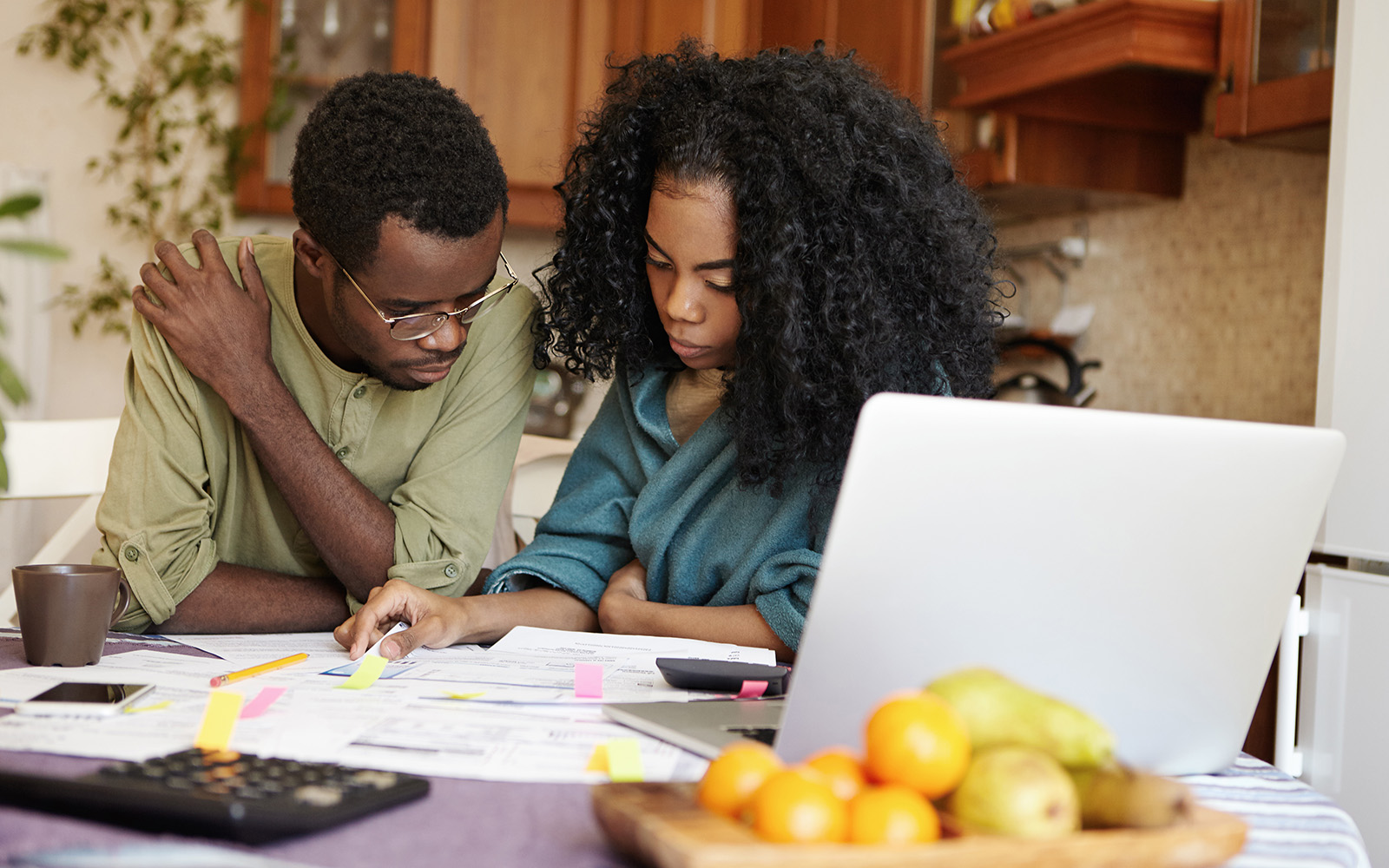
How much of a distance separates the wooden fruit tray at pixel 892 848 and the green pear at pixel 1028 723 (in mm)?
41

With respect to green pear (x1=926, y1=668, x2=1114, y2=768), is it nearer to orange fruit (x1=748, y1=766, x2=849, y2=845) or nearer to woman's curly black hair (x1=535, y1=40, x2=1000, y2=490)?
orange fruit (x1=748, y1=766, x2=849, y2=845)

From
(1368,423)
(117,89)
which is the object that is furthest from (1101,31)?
(117,89)

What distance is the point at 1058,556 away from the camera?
0.61m

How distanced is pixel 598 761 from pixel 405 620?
491mm

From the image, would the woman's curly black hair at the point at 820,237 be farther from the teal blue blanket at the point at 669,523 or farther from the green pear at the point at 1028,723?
the green pear at the point at 1028,723

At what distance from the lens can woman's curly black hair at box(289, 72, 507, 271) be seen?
1.22 m

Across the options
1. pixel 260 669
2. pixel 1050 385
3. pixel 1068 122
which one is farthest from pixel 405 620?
pixel 1068 122

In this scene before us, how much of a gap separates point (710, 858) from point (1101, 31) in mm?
2061

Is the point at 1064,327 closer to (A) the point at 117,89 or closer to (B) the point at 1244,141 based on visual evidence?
(B) the point at 1244,141

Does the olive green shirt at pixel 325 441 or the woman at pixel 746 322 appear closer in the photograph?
the woman at pixel 746 322

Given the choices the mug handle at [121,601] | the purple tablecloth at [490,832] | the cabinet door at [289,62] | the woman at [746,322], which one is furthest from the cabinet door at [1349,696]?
the cabinet door at [289,62]

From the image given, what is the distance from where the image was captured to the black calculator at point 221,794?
0.53 m

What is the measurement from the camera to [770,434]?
1201mm

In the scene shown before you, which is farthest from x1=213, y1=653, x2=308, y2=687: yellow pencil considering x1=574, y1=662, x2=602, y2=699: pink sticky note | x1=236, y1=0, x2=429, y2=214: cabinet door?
x1=236, y1=0, x2=429, y2=214: cabinet door
